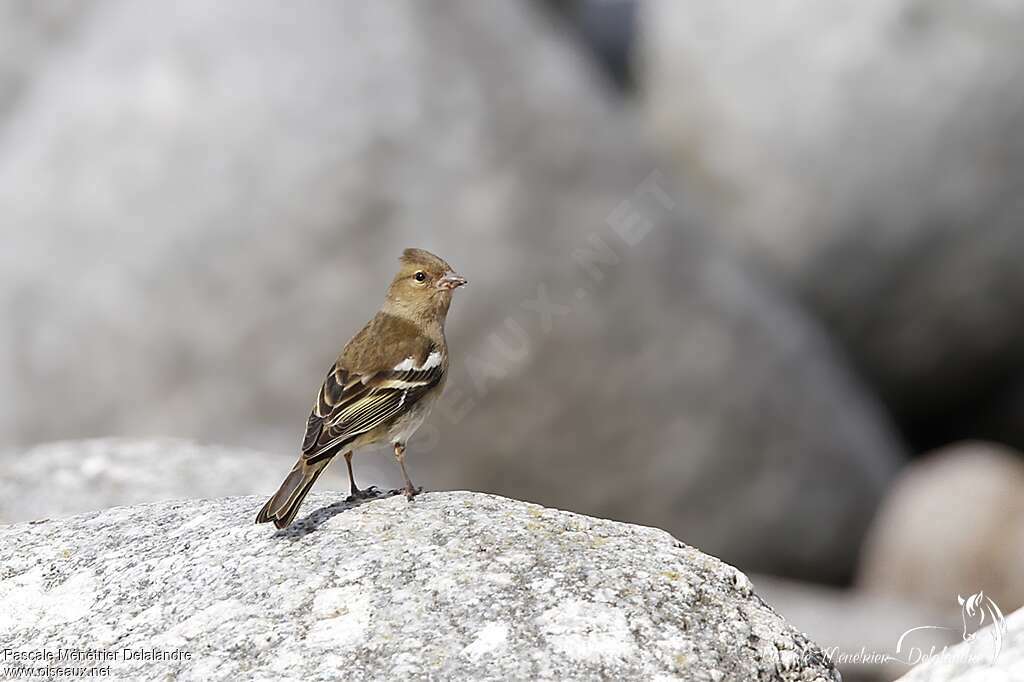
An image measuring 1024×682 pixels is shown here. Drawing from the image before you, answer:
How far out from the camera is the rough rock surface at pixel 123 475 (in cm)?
628

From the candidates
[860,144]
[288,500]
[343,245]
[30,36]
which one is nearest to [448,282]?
[288,500]

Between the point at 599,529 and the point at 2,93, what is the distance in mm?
8630

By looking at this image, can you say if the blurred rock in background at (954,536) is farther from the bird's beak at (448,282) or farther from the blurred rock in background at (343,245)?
Result: the bird's beak at (448,282)

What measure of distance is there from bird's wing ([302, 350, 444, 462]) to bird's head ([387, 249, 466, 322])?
1.03ft

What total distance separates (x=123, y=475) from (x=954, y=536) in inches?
299

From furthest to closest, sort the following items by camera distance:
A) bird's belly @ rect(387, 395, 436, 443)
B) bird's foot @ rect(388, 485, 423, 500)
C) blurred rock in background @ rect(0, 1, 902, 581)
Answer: blurred rock in background @ rect(0, 1, 902, 581)
bird's belly @ rect(387, 395, 436, 443)
bird's foot @ rect(388, 485, 423, 500)

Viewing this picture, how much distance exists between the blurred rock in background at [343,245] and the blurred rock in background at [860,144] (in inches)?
65.4

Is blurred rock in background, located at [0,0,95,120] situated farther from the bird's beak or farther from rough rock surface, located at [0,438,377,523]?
the bird's beak

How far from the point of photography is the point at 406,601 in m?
4.07

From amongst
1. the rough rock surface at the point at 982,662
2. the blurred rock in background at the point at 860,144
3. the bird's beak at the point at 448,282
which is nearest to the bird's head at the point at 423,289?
the bird's beak at the point at 448,282

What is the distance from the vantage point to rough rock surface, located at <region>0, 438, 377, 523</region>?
6.28 m

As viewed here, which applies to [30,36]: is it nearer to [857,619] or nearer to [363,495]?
[363,495]

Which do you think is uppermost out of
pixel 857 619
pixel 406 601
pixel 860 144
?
pixel 860 144

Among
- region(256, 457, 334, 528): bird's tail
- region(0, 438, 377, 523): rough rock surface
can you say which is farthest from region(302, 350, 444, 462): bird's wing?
region(0, 438, 377, 523): rough rock surface
